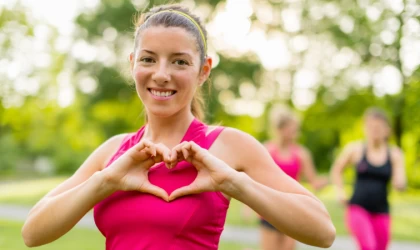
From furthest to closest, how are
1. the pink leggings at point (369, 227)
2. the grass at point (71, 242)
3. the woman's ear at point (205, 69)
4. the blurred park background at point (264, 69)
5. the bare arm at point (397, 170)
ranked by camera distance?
the blurred park background at point (264, 69), the grass at point (71, 242), the bare arm at point (397, 170), the pink leggings at point (369, 227), the woman's ear at point (205, 69)

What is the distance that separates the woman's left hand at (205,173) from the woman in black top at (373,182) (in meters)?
4.62

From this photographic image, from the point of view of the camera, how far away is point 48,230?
2.38 meters

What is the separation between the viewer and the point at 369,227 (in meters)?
6.56

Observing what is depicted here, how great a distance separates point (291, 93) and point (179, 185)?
31750 millimetres

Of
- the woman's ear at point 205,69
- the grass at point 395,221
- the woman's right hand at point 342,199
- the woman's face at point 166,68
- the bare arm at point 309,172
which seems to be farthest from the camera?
the grass at point 395,221

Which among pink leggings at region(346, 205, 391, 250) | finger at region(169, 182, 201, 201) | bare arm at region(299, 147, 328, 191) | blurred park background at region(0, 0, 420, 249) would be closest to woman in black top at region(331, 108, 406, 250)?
pink leggings at region(346, 205, 391, 250)

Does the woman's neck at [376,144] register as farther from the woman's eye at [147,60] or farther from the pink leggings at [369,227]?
the woman's eye at [147,60]

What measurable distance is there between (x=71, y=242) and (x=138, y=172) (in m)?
→ 8.92

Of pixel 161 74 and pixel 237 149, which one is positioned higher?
pixel 161 74

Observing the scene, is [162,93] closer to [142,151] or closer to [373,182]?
[142,151]

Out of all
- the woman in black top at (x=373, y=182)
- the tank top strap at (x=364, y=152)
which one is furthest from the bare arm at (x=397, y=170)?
the tank top strap at (x=364, y=152)

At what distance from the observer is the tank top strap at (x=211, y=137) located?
2.42 m

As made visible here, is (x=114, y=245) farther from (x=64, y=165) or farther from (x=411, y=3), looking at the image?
(x=64, y=165)

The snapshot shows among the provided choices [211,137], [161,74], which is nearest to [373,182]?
[211,137]
